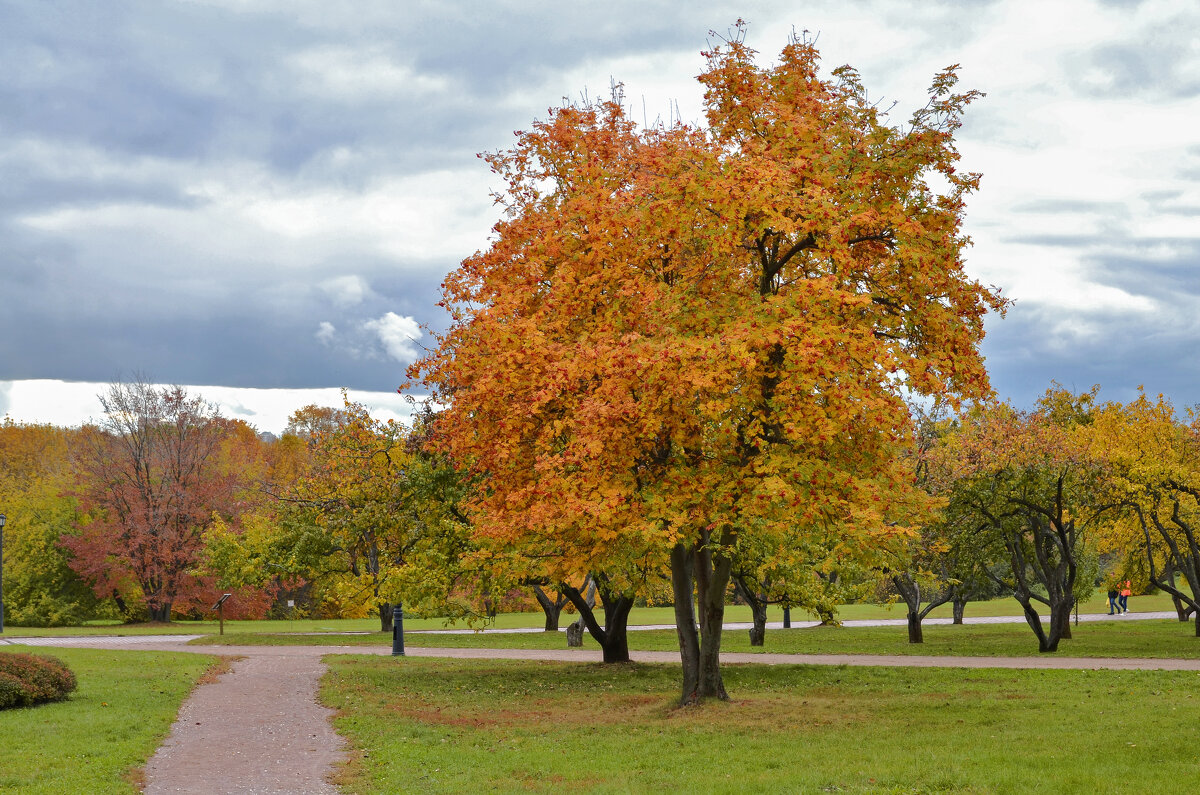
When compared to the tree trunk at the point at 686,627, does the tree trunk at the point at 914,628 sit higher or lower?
lower

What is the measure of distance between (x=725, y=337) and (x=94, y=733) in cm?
964

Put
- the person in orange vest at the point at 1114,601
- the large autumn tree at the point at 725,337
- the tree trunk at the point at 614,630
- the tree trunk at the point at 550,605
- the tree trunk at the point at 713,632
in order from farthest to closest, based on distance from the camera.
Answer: the person in orange vest at the point at 1114,601 < the tree trunk at the point at 550,605 < the tree trunk at the point at 614,630 < the tree trunk at the point at 713,632 < the large autumn tree at the point at 725,337

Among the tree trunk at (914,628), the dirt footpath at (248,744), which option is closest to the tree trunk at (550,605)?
the dirt footpath at (248,744)

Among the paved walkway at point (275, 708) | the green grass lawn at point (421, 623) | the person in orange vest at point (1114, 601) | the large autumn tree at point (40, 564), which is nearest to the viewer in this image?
the paved walkway at point (275, 708)

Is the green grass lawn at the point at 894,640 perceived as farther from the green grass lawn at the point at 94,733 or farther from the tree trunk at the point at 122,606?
the tree trunk at the point at 122,606

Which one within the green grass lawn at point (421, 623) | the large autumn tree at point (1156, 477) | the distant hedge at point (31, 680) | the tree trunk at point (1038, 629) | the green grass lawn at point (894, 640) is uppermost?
the large autumn tree at point (1156, 477)

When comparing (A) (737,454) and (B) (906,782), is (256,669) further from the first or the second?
(B) (906,782)

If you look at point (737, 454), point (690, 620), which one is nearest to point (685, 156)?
point (737, 454)

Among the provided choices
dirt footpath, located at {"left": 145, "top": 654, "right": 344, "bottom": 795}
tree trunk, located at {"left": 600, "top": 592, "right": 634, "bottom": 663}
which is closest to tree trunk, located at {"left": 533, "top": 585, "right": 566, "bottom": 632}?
tree trunk, located at {"left": 600, "top": 592, "right": 634, "bottom": 663}

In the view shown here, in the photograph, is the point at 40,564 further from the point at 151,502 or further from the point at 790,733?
the point at 790,733

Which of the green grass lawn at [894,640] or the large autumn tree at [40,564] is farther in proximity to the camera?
the large autumn tree at [40,564]

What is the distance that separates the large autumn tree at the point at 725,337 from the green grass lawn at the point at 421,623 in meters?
25.1

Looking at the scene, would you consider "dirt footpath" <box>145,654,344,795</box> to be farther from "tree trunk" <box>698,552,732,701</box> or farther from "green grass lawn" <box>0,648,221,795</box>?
"tree trunk" <box>698,552,732,701</box>

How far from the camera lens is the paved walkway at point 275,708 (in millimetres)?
10852
